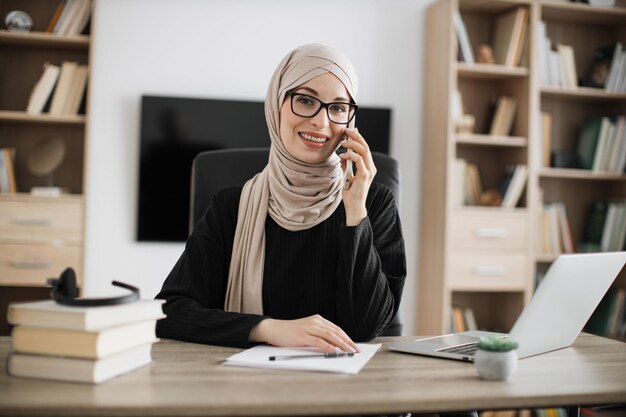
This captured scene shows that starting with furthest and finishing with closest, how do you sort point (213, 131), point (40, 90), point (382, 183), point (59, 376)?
1. point (213, 131)
2. point (40, 90)
3. point (382, 183)
4. point (59, 376)

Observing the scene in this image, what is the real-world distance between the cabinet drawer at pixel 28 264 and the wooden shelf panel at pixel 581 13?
2.78 meters

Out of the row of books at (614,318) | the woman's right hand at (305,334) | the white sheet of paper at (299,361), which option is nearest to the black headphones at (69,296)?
the white sheet of paper at (299,361)

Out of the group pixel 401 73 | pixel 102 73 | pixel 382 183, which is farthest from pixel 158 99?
pixel 382 183

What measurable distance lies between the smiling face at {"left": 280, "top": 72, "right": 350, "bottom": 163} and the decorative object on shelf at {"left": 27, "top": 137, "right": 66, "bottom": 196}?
6.50ft

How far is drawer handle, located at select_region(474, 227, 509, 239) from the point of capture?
3.54m

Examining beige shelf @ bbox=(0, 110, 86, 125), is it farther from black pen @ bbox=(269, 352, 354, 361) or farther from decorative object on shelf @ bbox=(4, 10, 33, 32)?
black pen @ bbox=(269, 352, 354, 361)

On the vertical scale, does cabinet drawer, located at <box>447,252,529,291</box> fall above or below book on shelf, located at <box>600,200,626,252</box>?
below

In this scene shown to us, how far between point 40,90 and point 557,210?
2.73 m

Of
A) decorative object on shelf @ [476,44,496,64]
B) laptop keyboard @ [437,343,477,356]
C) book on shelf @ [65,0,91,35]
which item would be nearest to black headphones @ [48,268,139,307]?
laptop keyboard @ [437,343,477,356]

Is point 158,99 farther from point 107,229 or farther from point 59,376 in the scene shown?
point 59,376

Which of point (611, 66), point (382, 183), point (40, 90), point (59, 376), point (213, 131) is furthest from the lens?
point (611, 66)

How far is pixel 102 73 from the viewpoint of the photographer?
139 inches

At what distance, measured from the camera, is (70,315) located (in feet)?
3.28

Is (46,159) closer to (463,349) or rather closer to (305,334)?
(305,334)
